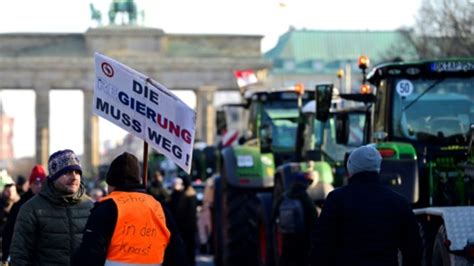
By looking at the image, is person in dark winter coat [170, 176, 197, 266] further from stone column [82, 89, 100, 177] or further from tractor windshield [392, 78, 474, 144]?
stone column [82, 89, 100, 177]

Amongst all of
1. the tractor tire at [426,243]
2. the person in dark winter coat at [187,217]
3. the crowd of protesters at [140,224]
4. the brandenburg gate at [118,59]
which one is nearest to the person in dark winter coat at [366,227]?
the crowd of protesters at [140,224]

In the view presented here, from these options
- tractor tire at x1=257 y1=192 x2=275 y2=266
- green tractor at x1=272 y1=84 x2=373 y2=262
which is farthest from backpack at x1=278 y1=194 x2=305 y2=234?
tractor tire at x1=257 y1=192 x2=275 y2=266

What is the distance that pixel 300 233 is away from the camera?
58.1 feet

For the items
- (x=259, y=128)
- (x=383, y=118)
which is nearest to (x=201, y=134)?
(x=259, y=128)

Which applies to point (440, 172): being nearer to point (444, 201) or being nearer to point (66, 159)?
point (444, 201)

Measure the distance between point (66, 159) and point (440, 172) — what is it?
567cm

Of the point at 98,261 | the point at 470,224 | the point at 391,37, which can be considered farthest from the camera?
the point at 391,37

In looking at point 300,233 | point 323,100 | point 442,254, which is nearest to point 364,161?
point 442,254

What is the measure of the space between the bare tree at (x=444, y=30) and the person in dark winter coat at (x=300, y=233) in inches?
1089

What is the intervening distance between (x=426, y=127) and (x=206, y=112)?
77.9 m

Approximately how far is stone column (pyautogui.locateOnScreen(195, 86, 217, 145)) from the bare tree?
1200 inches

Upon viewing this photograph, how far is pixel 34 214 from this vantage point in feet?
36.4

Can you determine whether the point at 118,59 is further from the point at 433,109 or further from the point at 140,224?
the point at 140,224

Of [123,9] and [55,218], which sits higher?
[123,9]
